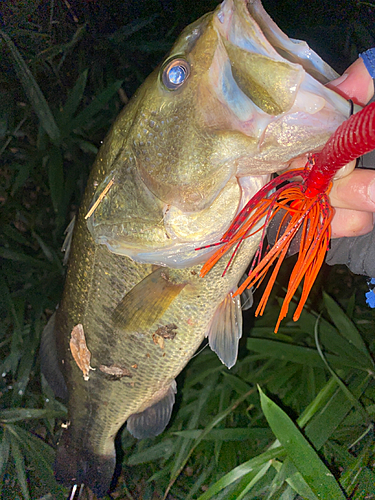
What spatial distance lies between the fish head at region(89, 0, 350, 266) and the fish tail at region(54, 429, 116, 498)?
128 centimetres

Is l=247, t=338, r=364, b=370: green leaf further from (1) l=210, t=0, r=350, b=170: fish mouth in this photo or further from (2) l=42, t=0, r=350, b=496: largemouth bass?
(1) l=210, t=0, r=350, b=170: fish mouth

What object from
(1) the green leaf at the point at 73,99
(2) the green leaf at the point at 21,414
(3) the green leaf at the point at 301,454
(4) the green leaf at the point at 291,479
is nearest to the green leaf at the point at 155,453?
(2) the green leaf at the point at 21,414

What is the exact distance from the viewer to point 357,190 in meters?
0.99

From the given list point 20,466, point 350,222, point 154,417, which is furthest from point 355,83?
point 20,466

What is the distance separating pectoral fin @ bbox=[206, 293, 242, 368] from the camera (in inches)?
52.7

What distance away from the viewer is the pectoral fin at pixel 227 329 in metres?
1.34

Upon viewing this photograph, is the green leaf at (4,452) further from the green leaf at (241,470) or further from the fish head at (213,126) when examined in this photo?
the fish head at (213,126)

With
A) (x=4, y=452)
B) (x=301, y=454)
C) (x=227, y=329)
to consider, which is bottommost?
(x=4, y=452)

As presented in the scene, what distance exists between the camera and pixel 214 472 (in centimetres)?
218

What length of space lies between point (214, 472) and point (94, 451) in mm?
785

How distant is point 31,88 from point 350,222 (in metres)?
2.01

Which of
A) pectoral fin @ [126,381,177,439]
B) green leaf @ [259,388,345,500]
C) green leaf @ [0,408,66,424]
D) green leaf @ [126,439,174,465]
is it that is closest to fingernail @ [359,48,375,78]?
green leaf @ [259,388,345,500]

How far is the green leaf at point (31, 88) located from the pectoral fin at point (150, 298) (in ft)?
5.17

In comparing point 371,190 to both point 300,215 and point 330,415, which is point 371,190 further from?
point 330,415
